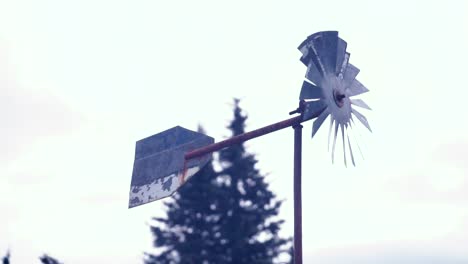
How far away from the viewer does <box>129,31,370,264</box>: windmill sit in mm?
8148

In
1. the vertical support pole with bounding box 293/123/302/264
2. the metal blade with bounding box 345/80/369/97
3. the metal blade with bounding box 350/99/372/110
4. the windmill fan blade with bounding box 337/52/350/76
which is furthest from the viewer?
the metal blade with bounding box 350/99/372/110

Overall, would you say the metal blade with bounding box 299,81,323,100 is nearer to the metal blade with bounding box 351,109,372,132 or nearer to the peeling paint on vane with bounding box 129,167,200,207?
the metal blade with bounding box 351,109,372,132

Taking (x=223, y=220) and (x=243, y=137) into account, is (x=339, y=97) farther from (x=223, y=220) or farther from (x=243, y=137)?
(x=223, y=220)

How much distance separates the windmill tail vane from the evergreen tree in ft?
67.7

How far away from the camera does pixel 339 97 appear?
28.2ft

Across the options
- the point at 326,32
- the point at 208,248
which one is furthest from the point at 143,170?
the point at 208,248

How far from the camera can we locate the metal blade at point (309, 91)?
815 centimetres

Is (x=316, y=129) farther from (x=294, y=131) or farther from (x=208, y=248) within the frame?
(x=208, y=248)

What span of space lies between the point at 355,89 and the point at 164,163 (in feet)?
8.74

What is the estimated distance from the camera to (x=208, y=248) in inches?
1145

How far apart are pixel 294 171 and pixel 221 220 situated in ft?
73.8

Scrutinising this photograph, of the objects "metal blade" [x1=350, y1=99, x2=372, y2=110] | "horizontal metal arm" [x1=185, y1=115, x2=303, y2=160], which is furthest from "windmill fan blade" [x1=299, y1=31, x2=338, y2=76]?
"horizontal metal arm" [x1=185, y1=115, x2=303, y2=160]

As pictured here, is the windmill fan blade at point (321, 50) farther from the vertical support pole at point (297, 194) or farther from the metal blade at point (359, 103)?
the vertical support pole at point (297, 194)

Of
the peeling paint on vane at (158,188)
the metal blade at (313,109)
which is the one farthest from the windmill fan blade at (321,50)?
the peeling paint on vane at (158,188)
